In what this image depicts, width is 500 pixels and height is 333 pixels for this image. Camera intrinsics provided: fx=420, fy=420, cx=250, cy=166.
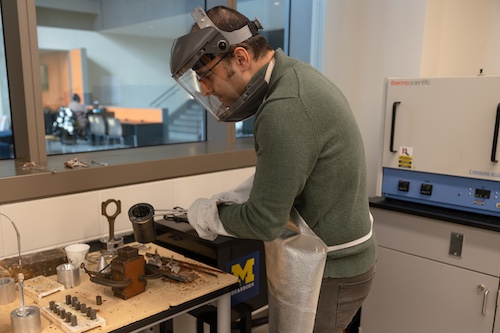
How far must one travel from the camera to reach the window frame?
158 cm

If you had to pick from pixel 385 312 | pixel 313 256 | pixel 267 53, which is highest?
pixel 267 53

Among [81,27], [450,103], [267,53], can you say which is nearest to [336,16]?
[450,103]

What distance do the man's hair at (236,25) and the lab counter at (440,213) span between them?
1284 millimetres

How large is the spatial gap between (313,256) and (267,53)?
1.92 ft

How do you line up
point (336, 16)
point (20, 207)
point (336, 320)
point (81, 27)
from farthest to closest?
1. point (336, 16)
2. point (81, 27)
3. point (20, 207)
4. point (336, 320)

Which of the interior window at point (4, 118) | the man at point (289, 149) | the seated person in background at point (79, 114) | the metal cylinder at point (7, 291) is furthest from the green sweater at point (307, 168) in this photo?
the seated person in background at point (79, 114)

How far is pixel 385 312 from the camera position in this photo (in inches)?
88.0

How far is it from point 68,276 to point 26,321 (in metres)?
0.28

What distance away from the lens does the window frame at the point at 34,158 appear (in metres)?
1.58

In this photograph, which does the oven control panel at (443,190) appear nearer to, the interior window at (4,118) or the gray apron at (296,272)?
the gray apron at (296,272)

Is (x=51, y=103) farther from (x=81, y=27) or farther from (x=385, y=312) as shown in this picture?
(x=385, y=312)

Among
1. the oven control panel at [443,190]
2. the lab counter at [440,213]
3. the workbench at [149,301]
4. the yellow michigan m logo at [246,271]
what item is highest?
the oven control panel at [443,190]

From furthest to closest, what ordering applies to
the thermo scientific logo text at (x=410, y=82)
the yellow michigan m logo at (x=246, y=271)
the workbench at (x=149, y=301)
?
the thermo scientific logo text at (x=410, y=82) < the yellow michigan m logo at (x=246, y=271) < the workbench at (x=149, y=301)

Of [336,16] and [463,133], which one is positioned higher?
[336,16]
